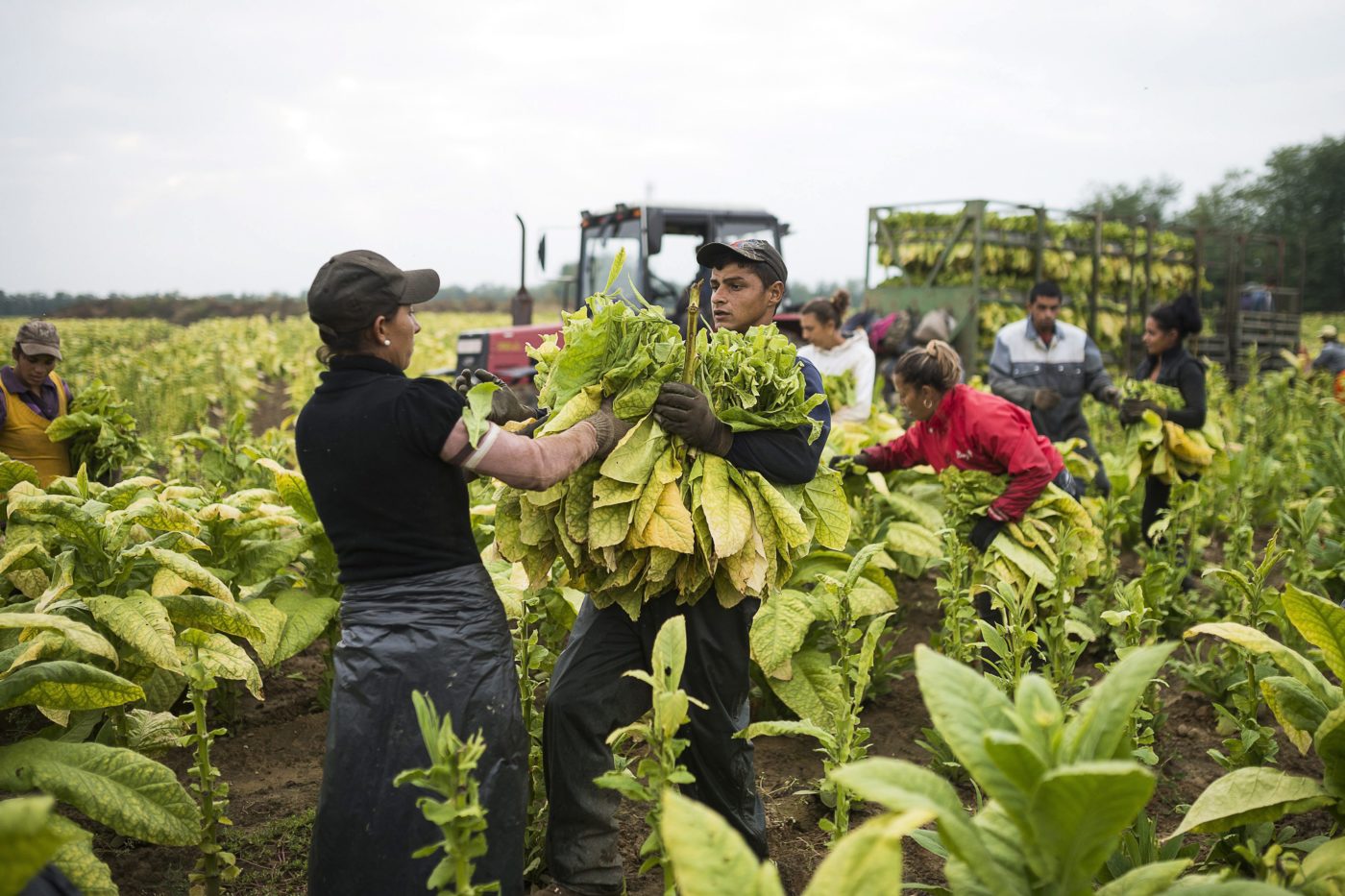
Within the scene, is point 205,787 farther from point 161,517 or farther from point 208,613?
point 161,517

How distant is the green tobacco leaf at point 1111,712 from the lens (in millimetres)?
1591

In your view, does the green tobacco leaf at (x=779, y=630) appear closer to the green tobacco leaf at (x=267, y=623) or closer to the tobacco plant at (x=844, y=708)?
the tobacco plant at (x=844, y=708)

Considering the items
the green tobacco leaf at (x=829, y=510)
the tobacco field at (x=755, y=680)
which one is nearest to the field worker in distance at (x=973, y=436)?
the tobacco field at (x=755, y=680)

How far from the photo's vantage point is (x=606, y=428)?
2.63 m

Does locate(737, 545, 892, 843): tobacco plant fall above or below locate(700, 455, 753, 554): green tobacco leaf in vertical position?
below

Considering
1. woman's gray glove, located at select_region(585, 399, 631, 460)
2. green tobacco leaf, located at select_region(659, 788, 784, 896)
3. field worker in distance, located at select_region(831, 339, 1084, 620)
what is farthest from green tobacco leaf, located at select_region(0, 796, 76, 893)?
field worker in distance, located at select_region(831, 339, 1084, 620)

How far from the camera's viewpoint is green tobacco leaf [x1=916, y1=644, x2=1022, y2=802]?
159 cm

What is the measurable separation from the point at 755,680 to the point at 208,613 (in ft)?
6.66

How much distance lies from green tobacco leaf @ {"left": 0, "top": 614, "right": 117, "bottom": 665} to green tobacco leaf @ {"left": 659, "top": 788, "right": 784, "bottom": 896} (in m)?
1.71

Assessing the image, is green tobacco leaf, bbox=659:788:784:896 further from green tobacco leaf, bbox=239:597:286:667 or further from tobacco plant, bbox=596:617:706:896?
green tobacco leaf, bbox=239:597:286:667

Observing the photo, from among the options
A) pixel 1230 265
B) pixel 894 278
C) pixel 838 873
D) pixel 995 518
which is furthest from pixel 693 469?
pixel 1230 265

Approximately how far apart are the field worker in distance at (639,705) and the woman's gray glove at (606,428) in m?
0.22

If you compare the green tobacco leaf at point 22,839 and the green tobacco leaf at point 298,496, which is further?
the green tobacco leaf at point 298,496

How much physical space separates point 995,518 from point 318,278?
9.79 feet
